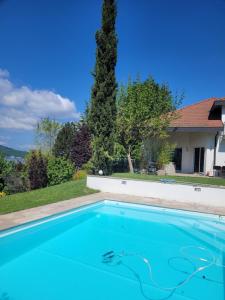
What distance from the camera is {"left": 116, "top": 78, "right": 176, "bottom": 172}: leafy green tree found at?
23.7 meters

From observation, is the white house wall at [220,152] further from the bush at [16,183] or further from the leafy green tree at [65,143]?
the bush at [16,183]

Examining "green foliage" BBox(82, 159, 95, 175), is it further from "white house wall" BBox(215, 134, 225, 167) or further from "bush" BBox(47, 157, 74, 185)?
"white house wall" BBox(215, 134, 225, 167)

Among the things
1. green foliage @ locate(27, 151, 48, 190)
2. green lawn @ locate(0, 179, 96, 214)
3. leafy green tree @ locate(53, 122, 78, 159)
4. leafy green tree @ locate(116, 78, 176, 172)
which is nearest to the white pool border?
green lawn @ locate(0, 179, 96, 214)

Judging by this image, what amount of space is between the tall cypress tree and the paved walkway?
498 cm

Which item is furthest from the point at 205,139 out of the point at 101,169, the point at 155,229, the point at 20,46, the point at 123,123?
the point at 20,46

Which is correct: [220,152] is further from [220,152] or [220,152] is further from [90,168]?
[90,168]

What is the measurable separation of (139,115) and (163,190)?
9381 mm

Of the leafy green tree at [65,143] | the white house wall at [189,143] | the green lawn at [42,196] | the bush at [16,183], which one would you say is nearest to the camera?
the green lawn at [42,196]

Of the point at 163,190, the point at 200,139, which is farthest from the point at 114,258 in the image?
the point at 200,139

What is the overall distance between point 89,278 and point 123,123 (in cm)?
1735

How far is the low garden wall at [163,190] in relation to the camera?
1491 centimetres

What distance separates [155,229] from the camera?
40.4 ft

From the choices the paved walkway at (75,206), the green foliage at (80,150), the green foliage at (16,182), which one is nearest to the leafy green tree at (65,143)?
the green foliage at (80,150)

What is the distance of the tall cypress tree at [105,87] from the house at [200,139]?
949 centimetres
